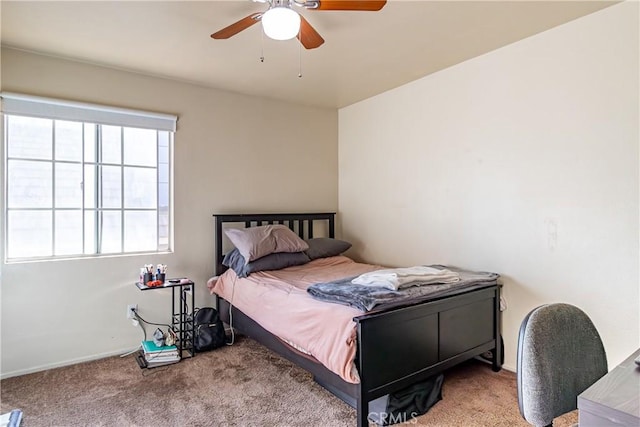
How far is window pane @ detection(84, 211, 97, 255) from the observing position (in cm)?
310

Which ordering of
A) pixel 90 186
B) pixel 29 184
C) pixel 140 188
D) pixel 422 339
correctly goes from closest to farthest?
pixel 422 339
pixel 29 184
pixel 90 186
pixel 140 188

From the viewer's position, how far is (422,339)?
7.38 ft

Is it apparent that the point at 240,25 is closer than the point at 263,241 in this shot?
Yes

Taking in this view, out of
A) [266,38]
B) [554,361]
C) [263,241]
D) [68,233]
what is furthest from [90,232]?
[554,361]

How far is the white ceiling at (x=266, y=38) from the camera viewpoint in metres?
2.23

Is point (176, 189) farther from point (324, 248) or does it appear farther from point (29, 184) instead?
point (324, 248)

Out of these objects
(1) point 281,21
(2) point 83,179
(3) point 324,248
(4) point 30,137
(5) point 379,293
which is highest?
(1) point 281,21

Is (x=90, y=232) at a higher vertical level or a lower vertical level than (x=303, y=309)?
higher

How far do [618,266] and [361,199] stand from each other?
240cm

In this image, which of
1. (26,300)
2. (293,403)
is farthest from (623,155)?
(26,300)

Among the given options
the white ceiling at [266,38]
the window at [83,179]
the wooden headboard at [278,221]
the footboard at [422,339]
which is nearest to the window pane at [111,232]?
the window at [83,179]

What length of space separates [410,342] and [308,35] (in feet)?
6.15

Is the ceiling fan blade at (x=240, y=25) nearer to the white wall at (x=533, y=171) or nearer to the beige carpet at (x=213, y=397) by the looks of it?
the white wall at (x=533, y=171)

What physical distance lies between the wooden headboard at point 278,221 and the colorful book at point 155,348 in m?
0.80
